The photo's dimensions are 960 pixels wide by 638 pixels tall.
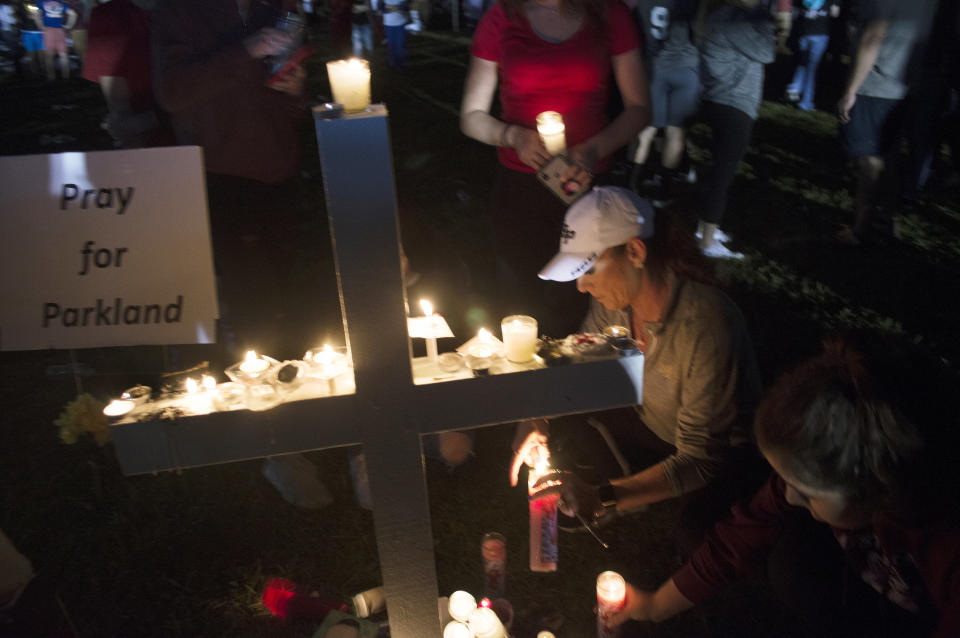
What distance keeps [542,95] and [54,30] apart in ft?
37.3

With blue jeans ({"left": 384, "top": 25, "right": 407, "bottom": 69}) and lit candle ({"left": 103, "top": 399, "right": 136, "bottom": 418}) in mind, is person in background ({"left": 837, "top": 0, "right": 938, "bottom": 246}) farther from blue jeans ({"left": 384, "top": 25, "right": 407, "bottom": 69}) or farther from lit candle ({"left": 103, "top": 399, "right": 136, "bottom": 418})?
blue jeans ({"left": 384, "top": 25, "right": 407, "bottom": 69})

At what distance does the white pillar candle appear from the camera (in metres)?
1.54

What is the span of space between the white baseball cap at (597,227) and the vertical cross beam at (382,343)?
2.24 feet

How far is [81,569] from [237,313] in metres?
1.12

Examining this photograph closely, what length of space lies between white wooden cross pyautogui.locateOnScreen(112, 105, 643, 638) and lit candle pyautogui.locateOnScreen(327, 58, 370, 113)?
4 cm

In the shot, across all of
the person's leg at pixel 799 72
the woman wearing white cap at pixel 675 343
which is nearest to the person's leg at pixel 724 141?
the woman wearing white cap at pixel 675 343

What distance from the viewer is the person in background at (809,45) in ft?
26.1

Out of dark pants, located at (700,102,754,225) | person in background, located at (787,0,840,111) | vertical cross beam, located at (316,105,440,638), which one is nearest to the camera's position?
vertical cross beam, located at (316,105,440,638)

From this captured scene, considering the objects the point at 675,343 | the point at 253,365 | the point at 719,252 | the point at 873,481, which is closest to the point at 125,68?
the point at 253,365

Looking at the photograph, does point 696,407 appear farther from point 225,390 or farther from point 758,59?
point 758,59

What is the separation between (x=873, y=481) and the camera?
4.78 ft

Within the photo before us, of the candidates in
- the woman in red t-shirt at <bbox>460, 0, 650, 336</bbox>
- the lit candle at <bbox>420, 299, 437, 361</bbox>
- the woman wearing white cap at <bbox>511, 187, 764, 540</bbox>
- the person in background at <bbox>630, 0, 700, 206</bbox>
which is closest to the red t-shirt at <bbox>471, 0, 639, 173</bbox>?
the woman in red t-shirt at <bbox>460, 0, 650, 336</bbox>

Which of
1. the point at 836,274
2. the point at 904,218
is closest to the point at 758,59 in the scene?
the point at 836,274

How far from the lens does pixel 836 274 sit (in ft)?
15.4
